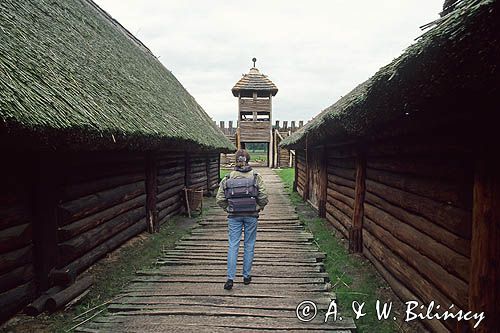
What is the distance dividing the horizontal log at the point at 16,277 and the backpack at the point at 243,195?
8.29 ft

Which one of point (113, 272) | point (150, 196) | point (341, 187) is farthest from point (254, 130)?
point (113, 272)

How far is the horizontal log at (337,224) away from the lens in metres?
7.56

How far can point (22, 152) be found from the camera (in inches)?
155

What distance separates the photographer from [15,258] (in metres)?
3.88

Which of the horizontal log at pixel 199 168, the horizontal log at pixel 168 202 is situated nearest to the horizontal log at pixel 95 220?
the horizontal log at pixel 168 202

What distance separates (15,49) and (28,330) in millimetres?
3035

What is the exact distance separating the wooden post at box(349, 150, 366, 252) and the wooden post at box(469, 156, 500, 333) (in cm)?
372

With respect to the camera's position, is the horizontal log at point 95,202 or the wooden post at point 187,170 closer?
the horizontal log at point 95,202

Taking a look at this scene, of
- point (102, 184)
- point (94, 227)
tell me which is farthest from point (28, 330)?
point (102, 184)

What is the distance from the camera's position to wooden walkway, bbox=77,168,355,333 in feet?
12.3

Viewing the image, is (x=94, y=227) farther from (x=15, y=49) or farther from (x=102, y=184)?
(x=15, y=49)

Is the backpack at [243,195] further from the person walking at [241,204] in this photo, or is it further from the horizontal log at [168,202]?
the horizontal log at [168,202]

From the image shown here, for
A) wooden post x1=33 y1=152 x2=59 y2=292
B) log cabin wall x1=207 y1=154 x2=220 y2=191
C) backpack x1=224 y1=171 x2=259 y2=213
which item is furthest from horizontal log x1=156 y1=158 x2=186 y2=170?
log cabin wall x1=207 y1=154 x2=220 y2=191

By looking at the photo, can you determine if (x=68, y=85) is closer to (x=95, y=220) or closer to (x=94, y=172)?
(x=94, y=172)
